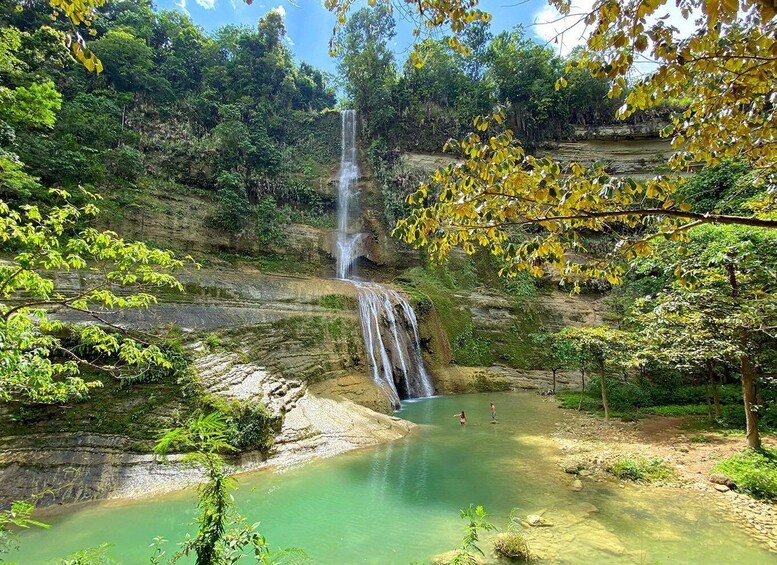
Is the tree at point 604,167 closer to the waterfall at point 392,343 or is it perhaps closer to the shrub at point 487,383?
the waterfall at point 392,343

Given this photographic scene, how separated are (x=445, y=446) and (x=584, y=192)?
426 inches

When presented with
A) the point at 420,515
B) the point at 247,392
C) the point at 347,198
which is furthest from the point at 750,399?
the point at 347,198

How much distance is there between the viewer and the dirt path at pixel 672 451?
23.3ft

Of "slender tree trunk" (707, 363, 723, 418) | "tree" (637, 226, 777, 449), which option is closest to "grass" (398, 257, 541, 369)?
"slender tree trunk" (707, 363, 723, 418)

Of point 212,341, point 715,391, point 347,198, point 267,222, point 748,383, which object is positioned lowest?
point 715,391

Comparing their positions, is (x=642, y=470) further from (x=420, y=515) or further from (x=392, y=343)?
(x=392, y=343)

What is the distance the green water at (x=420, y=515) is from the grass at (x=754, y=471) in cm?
109

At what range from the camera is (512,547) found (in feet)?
19.8

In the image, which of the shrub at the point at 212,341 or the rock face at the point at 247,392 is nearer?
the rock face at the point at 247,392

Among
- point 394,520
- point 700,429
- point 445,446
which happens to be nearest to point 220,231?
point 445,446

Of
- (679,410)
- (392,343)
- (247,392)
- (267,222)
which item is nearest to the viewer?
(247,392)

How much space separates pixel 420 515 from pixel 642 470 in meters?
5.28

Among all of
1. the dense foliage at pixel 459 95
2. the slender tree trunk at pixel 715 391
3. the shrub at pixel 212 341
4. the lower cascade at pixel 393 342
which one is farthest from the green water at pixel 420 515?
the dense foliage at pixel 459 95

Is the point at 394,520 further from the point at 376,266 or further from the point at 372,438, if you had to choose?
the point at 376,266
